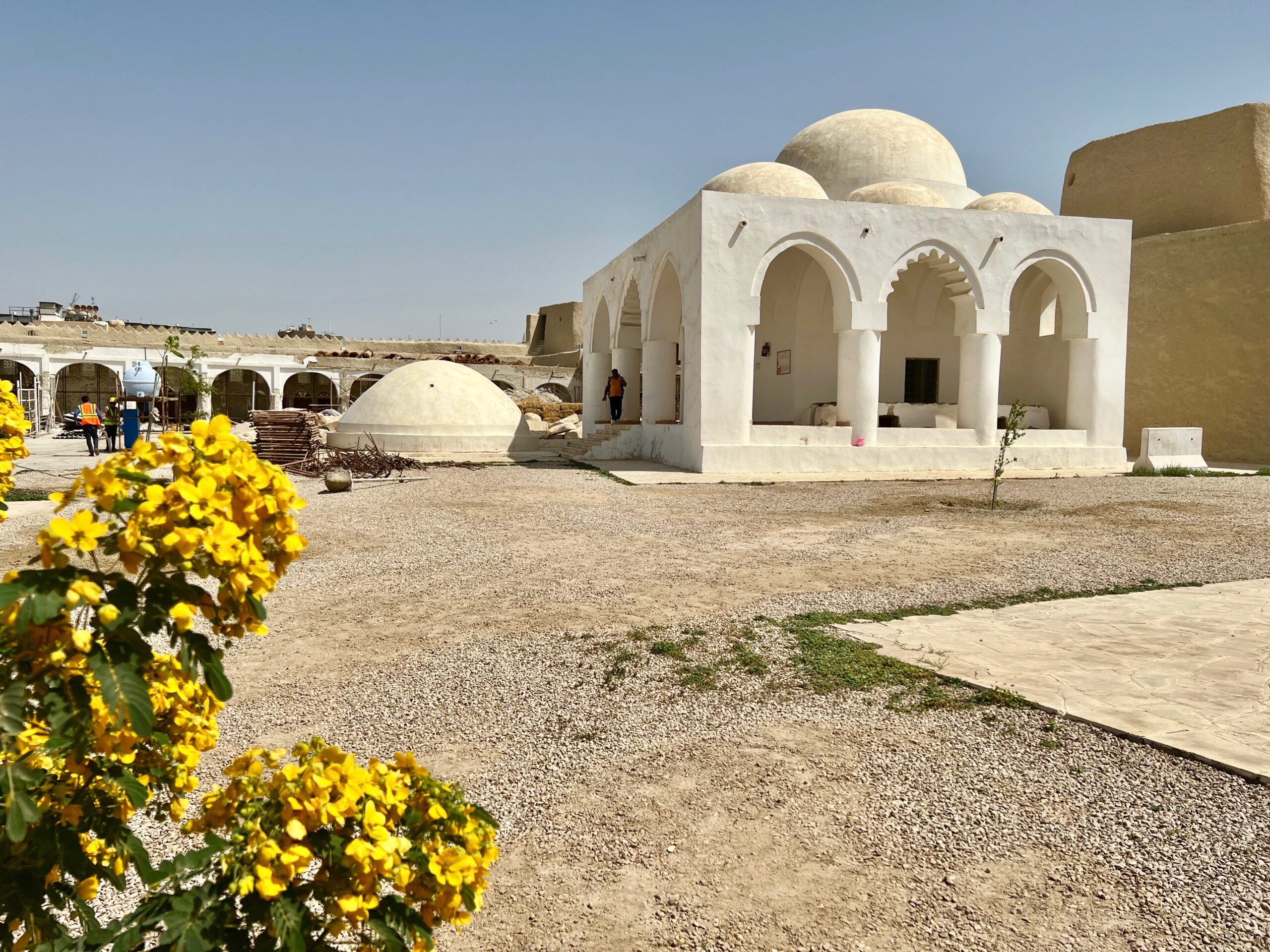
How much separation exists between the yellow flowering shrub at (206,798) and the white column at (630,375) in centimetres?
1898

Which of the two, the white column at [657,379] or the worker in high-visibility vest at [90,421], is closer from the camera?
the worker in high-visibility vest at [90,421]

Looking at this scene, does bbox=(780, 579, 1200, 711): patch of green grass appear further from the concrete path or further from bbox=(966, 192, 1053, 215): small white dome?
bbox=(966, 192, 1053, 215): small white dome

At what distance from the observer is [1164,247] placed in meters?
21.0

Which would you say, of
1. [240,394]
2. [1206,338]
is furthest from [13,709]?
[240,394]

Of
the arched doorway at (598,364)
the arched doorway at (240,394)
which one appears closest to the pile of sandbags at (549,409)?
the arched doorway at (598,364)

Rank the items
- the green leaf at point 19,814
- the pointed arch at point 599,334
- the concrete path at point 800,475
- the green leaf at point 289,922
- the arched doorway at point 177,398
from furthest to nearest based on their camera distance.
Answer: the arched doorway at point 177,398 < the pointed arch at point 599,334 < the concrete path at point 800,475 < the green leaf at point 289,922 < the green leaf at point 19,814

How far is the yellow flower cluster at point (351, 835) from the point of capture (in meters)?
1.29

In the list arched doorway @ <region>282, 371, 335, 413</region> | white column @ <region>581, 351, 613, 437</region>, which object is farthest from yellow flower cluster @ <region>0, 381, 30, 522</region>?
arched doorway @ <region>282, 371, 335, 413</region>

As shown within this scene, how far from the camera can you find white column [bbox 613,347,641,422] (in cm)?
2103

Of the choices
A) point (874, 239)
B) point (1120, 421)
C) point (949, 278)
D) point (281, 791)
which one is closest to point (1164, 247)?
point (1120, 421)

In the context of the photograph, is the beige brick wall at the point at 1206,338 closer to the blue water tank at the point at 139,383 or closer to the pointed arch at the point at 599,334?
the pointed arch at the point at 599,334

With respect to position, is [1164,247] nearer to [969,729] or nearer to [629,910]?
[969,729]

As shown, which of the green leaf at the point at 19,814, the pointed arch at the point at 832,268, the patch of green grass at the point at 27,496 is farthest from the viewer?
the pointed arch at the point at 832,268

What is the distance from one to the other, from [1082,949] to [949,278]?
16463mm
